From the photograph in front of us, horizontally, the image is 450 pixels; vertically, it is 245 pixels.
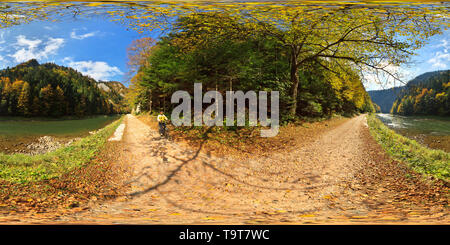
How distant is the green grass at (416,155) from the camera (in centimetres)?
122

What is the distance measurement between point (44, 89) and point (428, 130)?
285 cm

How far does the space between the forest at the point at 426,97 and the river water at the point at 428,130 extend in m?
0.06

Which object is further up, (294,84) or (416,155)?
(294,84)

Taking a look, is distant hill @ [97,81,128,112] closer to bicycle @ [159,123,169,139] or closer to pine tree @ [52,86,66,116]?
pine tree @ [52,86,66,116]

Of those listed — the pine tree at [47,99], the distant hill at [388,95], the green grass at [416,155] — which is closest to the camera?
the pine tree at [47,99]

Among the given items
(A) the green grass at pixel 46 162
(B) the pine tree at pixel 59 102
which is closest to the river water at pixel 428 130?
(A) the green grass at pixel 46 162

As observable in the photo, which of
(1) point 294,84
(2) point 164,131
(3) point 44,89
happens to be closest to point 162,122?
(2) point 164,131

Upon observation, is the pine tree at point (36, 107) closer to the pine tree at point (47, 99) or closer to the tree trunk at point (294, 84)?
the pine tree at point (47, 99)

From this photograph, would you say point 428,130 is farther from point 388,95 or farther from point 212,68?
point 212,68

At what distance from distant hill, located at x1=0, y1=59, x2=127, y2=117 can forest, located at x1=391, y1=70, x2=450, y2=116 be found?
2328 mm

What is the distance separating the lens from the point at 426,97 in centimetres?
140

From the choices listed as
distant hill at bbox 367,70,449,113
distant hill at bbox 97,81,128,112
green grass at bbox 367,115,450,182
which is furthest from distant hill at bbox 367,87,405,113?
distant hill at bbox 97,81,128,112

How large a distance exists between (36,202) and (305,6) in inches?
81.2

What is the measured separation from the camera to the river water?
4.26ft
